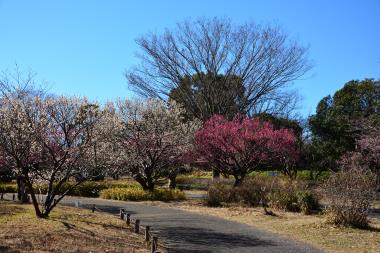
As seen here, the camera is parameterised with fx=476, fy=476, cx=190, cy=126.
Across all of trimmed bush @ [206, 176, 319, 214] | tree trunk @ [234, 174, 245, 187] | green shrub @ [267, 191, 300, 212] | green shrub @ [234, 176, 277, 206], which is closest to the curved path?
green shrub @ [267, 191, 300, 212]

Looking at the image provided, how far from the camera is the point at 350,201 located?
1384 centimetres

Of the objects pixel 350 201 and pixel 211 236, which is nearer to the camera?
pixel 211 236

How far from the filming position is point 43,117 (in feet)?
44.2

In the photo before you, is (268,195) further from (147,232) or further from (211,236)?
(147,232)

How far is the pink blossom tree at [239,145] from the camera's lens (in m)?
23.7

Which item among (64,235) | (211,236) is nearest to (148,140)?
(211,236)

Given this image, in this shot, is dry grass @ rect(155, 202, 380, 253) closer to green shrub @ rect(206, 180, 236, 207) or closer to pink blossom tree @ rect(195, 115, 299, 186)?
green shrub @ rect(206, 180, 236, 207)

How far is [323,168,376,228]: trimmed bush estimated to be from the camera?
13773mm

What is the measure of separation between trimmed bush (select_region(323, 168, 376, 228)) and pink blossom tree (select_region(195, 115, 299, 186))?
9182 millimetres

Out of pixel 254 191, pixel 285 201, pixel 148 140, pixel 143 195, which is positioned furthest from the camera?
pixel 148 140

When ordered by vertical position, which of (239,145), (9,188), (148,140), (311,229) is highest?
(148,140)

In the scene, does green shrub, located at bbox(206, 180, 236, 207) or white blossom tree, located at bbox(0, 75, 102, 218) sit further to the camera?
green shrub, located at bbox(206, 180, 236, 207)

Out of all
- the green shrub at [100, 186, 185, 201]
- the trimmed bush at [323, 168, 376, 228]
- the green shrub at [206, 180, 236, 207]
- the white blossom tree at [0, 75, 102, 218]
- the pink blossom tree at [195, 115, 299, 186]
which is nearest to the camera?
the white blossom tree at [0, 75, 102, 218]

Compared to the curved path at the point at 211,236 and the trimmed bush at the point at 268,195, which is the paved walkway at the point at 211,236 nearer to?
the curved path at the point at 211,236
